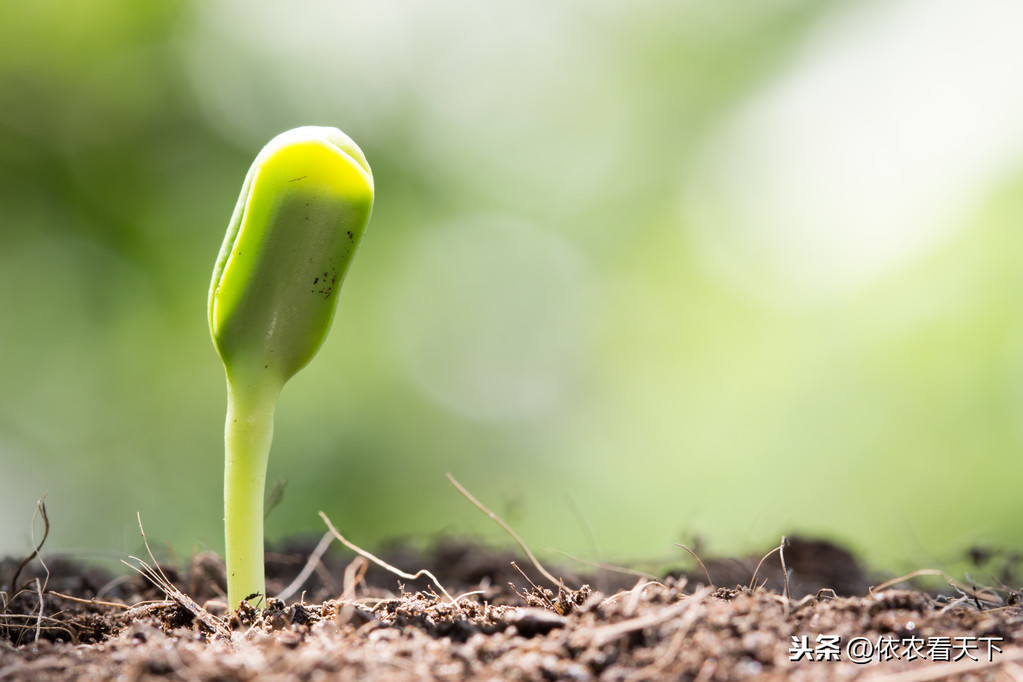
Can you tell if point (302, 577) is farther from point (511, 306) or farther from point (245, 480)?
point (511, 306)

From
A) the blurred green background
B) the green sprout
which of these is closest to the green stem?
the green sprout

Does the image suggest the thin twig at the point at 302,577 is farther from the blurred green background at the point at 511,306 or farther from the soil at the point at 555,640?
the blurred green background at the point at 511,306

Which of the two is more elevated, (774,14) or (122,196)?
(774,14)

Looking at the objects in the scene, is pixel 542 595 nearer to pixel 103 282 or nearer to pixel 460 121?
pixel 103 282

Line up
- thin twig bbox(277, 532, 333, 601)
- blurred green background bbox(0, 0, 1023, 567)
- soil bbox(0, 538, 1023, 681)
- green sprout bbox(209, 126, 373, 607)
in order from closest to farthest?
soil bbox(0, 538, 1023, 681), green sprout bbox(209, 126, 373, 607), thin twig bbox(277, 532, 333, 601), blurred green background bbox(0, 0, 1023, 567)

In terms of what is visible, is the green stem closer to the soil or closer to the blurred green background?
the soil

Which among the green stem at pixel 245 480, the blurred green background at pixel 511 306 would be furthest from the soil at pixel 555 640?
the blurred green background at pixel 511 306

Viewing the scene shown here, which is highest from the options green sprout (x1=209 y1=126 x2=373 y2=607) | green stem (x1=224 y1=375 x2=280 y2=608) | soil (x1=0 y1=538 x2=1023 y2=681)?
green sprout (x1=209 y1=126 x2=373 y2=607)

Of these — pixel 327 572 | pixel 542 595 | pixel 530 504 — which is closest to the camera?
pixel 542 595

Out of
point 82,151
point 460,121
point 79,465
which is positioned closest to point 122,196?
point 82,151
